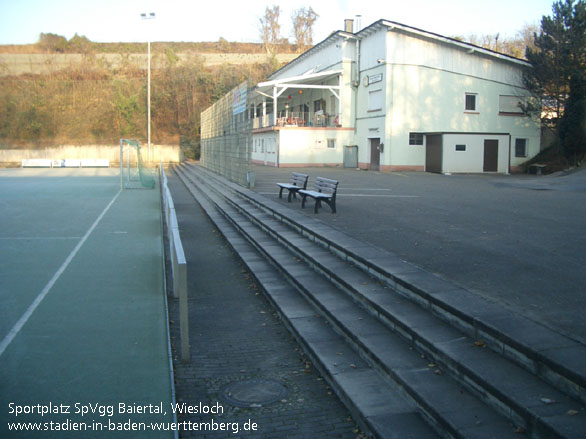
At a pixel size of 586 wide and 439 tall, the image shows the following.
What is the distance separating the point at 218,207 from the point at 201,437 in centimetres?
1288

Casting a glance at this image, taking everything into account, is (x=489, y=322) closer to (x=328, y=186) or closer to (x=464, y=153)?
(x=328, y=186)

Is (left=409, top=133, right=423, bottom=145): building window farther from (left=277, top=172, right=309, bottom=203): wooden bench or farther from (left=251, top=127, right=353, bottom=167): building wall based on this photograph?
(left=277, top=172, right=309, bottom=203): wooden bench

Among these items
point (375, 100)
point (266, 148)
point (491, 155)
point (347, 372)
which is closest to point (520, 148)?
point (491, 155)

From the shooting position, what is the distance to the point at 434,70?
32969 millimetres

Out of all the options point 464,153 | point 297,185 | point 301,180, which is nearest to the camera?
point 301,180

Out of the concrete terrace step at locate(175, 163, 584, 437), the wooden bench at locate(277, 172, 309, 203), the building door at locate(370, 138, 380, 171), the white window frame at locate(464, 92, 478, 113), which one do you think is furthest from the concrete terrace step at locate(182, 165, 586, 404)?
the white window frame at locate(464, 92, 478, 113)

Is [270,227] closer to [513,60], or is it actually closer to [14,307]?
[14,307]

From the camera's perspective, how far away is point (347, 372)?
4.96 m

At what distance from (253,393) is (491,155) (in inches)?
1177

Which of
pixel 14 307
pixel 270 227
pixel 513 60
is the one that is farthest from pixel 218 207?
pixel 513 60

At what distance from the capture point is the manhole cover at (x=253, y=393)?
473 centimetres

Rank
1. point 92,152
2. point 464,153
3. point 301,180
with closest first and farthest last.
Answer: point 301,180 → point 464,153 → point 92,152

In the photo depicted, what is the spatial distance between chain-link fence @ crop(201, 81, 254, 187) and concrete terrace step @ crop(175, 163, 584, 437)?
1209 cm

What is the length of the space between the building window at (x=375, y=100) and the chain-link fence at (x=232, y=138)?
400 inches
